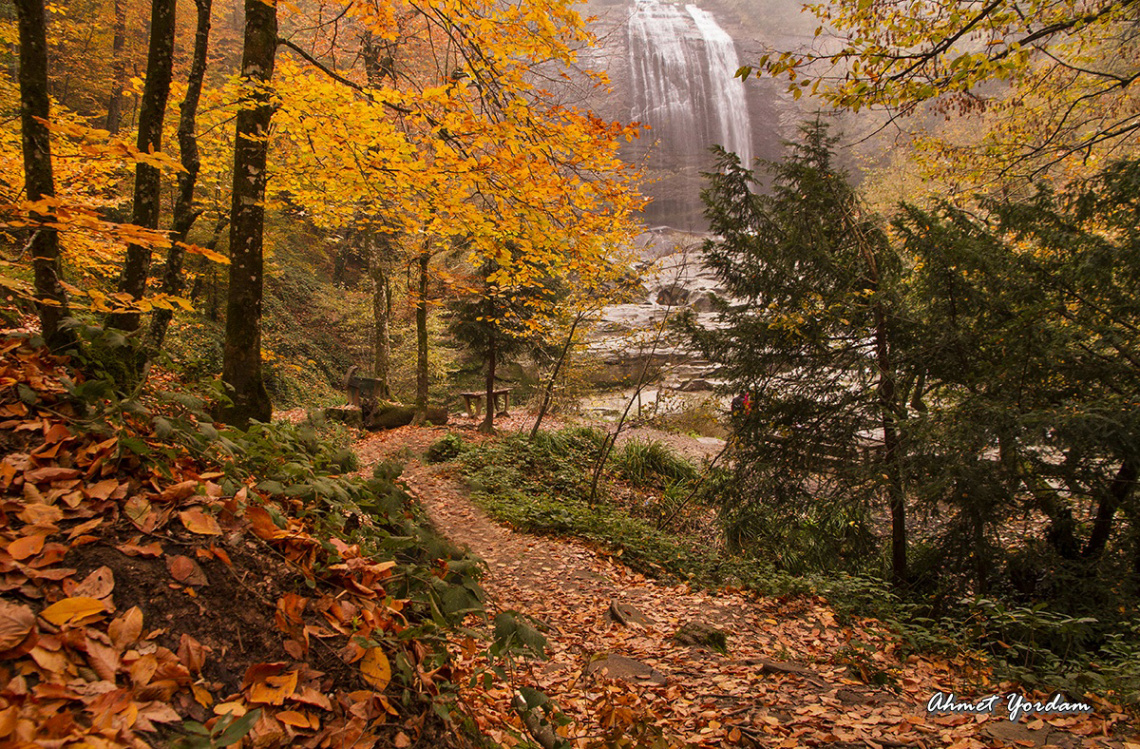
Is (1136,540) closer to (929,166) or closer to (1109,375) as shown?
(1109,375)

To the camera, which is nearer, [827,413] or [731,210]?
[827,413]

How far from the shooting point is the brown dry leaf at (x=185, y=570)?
1692 mm

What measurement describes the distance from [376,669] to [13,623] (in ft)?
3.09

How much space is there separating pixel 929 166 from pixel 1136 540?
4351mm

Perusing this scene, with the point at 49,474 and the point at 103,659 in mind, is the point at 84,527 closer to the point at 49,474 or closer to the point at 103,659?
the point at 49,474

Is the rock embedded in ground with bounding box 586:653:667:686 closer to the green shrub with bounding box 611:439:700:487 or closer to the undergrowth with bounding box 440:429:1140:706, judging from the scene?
the undergrowth with bounding box 440:429:1140:706

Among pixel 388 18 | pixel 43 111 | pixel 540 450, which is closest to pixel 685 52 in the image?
pixel 540 450

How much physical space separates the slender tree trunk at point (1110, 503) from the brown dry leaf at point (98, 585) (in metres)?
6.55

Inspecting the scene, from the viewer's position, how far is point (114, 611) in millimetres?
1509

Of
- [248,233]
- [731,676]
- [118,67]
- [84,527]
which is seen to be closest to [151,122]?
[248,233]

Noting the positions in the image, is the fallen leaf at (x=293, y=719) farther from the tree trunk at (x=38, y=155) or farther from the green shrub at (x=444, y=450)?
the green shrub at (x=444, y=450)

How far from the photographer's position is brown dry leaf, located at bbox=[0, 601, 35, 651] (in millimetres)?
1250

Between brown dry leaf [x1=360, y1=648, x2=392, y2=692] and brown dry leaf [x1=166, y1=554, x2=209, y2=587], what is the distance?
0.58 meters

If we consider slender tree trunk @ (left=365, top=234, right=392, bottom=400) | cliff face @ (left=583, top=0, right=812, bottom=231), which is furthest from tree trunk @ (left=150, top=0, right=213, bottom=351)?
cliff face @ (left=583, top=0, right=812, bottom=231)
